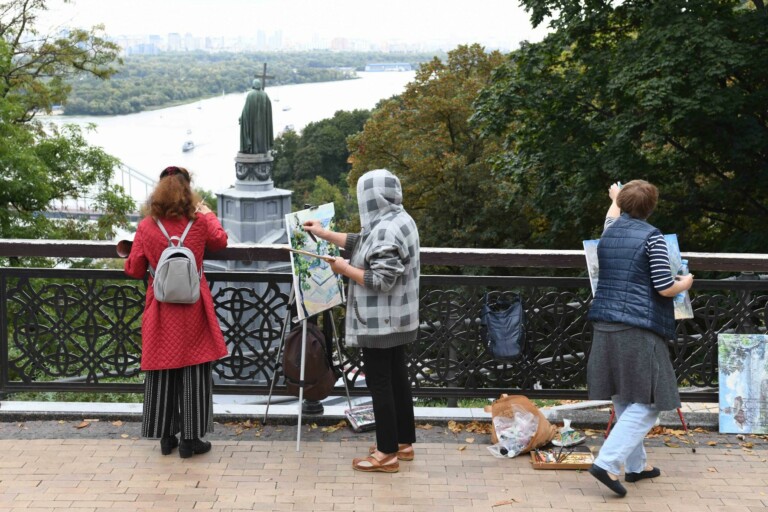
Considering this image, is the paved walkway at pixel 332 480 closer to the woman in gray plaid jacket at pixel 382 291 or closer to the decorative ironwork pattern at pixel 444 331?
the woman in gray plaid jacket at pixel 382 291

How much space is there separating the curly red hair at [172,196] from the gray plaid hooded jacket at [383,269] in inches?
39.4

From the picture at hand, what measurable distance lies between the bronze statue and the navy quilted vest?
36305 millimetres

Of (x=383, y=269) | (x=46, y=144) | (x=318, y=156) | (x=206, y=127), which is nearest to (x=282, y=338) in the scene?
(x=383, y=269)

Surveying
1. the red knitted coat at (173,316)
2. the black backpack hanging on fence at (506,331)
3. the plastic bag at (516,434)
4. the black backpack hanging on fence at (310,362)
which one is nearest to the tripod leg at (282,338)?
the black backpack hanging on fence at (310,362)

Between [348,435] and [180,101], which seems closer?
[348,435]

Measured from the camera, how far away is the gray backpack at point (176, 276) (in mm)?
5074

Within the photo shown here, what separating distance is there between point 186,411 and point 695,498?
2955 mm

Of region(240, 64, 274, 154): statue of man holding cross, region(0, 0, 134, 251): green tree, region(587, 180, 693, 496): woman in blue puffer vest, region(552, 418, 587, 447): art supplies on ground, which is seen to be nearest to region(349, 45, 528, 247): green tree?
region(240, 64, 274, 154): statue of man holding cross

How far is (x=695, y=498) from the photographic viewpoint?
4984mm

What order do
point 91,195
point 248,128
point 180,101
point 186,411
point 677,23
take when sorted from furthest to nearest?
point 180,101 → point 248,128 → point 91,195 → point 677,23 → point 186,411

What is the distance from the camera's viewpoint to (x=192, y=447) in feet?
18.0

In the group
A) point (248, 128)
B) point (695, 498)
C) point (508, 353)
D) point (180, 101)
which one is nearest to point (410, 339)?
point (508, 353)

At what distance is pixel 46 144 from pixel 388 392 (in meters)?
25.6

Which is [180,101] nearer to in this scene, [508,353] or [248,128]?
[248,128]
